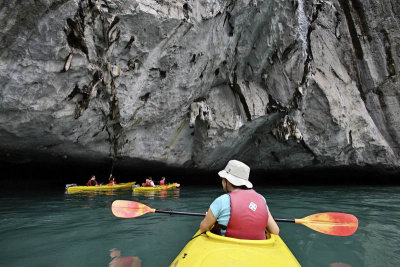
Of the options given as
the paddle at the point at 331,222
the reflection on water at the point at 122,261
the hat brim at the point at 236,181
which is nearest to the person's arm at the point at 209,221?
the hat brim at the point at 236,181

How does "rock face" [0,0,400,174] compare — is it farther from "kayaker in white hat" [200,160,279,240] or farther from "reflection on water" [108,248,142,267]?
"kayaker in white hat" [200,160,279,240]

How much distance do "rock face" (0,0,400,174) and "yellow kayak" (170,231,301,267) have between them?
24.3ft

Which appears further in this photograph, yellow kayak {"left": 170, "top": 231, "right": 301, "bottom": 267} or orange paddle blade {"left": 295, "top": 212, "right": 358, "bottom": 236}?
orange paddle blade {"left": 295, "top": 212, "right": 358, "bottom": 236}

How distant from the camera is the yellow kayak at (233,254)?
7.82 ft

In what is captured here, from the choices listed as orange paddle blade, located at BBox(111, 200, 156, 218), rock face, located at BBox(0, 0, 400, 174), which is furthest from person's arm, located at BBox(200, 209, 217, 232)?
rock face, located at BBox(0, 0, 400, 174)

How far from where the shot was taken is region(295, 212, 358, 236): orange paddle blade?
4135mm

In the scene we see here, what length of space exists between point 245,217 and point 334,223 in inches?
91.9

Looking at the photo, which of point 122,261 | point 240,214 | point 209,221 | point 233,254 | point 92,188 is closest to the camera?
point 233,254

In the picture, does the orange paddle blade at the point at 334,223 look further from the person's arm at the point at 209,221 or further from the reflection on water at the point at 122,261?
the reflection on water at the point at 122,261

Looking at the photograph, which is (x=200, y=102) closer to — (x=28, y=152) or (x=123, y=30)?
(x=123, y=30)

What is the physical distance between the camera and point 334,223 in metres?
4.29

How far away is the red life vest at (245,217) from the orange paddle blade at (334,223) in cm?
180

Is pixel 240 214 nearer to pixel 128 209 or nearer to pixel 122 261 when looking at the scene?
pixel 122 261

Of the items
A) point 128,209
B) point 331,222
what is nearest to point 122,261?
point 128,209
